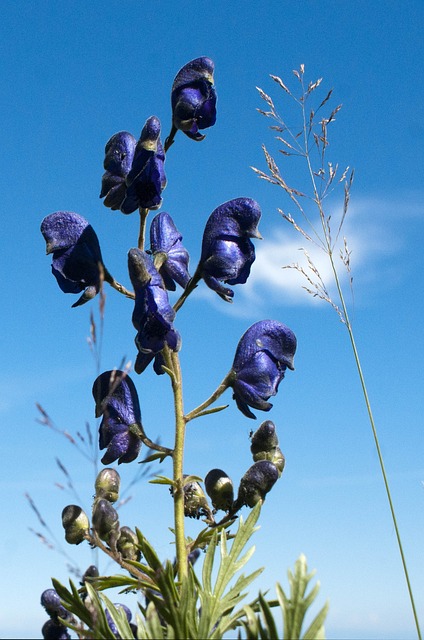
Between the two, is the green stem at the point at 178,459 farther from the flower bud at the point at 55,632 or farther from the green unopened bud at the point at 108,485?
the flower bud at the point at 55,632

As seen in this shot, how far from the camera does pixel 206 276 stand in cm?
224

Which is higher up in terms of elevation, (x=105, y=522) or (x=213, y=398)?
(x=213, y=398)

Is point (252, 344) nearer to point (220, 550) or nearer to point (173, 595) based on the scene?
point (220, 550)

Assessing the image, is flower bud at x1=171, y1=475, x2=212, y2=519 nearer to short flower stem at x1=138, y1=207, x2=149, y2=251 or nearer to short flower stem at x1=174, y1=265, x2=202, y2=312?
short flower stem at x1=174, y1=265, x2=202, y2=312

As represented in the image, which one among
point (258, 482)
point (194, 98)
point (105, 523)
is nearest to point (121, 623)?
point (105, 523)

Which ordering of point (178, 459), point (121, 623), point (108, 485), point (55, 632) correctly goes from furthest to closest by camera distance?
point (108, 485), point (55, 632), point (178, 459), point (121, 623)

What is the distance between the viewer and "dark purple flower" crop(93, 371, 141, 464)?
211cm

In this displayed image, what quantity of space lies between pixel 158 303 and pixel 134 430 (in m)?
0.36

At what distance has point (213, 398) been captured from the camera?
2.14 m

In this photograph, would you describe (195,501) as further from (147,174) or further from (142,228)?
(147,174)

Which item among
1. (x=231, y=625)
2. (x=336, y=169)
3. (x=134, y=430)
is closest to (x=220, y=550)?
(x=231, y=625)

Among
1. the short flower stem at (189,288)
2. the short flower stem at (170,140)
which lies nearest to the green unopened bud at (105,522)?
the short flower stem at (189,288)

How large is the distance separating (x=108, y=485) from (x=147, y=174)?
32.2 inches

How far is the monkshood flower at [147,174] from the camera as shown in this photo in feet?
6.94
